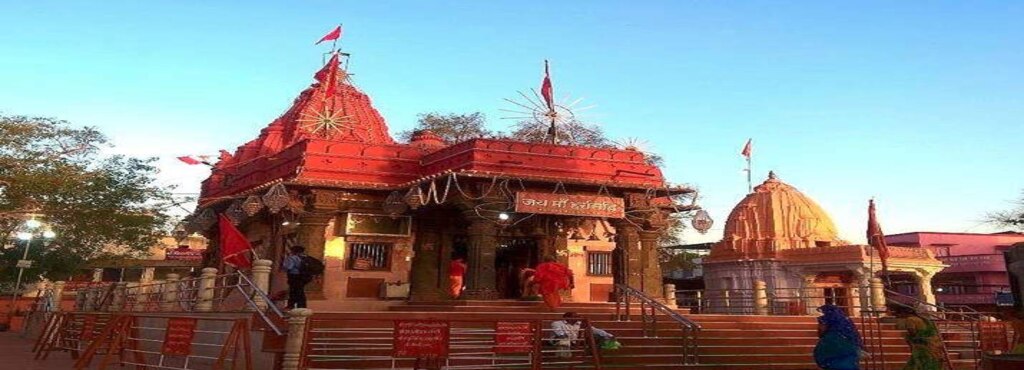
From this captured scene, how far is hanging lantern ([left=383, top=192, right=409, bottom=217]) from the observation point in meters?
17.1

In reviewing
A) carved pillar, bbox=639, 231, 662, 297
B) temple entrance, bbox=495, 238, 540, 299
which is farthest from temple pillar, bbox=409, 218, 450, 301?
carved pillar, bbox=639, 231, 662, 297

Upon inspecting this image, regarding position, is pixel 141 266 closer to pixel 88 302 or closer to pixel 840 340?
pixel 88 302

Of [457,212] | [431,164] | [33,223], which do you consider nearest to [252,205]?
[431,164]

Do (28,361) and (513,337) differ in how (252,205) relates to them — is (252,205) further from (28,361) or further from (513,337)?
(513,337)

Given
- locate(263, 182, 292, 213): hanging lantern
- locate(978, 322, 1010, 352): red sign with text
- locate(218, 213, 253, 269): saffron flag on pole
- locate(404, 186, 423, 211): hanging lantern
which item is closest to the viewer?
locate(978, 322, 1010, 352): red sign with text

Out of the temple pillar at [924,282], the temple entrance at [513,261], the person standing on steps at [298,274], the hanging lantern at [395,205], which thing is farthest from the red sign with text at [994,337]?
the temple pillar at [924,282]

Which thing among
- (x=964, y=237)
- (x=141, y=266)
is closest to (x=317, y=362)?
(x=141, y=266)

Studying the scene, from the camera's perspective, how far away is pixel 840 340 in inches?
296

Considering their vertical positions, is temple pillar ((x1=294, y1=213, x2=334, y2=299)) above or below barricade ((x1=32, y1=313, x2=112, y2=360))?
above

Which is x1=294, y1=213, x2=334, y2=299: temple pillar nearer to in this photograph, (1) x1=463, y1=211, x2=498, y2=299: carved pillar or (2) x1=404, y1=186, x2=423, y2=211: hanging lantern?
(2) x1=404, y1=186, x2=423, y2=211: hanging lantern

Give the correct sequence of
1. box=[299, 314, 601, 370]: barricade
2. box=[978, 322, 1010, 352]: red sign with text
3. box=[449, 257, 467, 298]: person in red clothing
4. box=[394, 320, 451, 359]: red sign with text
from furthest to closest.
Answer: box=[449, 257, 467, 298]: person in red clothing → box=[978, 322, 1010, 352]: red sign with text → box=[299, 314, 601, 370]: barricade → box=[394, 320, 451, 359]: red sign with text

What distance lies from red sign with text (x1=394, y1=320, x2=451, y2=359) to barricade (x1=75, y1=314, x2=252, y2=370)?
7.20 feet

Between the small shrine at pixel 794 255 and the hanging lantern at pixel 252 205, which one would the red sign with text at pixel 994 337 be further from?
the hanging lantern at pixel 252 205

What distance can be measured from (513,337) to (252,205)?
10.5 meters
